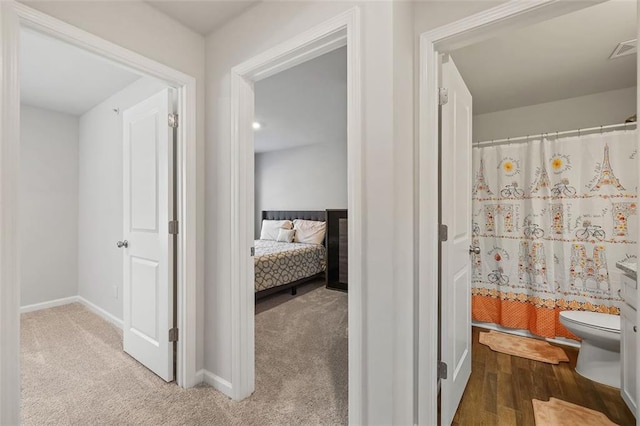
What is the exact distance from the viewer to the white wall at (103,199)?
291cm

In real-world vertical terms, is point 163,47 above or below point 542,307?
above

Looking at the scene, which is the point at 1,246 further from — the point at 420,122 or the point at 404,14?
the point at 404,14

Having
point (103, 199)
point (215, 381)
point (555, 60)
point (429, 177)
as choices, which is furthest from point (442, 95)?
point (103, 199)

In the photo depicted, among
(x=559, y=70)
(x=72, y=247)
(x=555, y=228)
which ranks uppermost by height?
(x=559, y=70)

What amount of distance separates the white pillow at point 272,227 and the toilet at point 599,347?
4.03 m

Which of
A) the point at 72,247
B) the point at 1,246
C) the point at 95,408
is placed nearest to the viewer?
the point at 1,246

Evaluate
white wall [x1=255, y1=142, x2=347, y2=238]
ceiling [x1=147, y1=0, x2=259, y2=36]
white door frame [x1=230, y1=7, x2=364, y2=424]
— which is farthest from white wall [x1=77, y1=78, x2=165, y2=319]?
white wall [x1=255, y1=142, x2=347, y2=238]

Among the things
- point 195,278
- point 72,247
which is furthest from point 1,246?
point 72,247

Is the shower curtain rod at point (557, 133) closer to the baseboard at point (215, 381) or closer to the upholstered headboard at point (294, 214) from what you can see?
the upholstered headboard at point (294, 214)

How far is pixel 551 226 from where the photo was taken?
2.68 meters

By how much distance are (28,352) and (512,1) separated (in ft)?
13.0

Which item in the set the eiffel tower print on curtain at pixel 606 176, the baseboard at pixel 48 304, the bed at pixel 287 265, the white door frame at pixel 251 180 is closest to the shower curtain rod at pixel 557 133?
the eiffel tower print on curtain at pixel 606 176

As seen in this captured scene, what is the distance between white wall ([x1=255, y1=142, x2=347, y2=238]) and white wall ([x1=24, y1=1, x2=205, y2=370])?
3.15 metres

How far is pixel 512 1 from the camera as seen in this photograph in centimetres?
119
